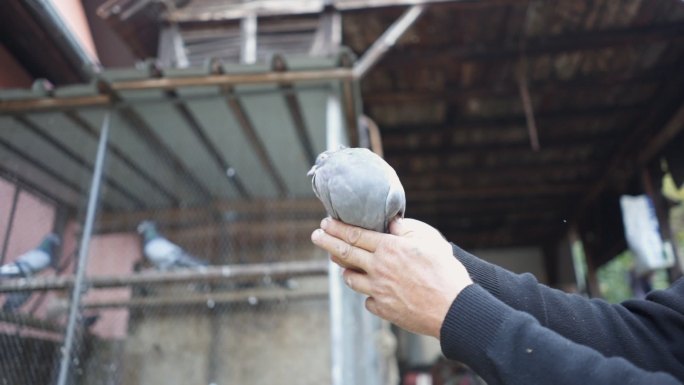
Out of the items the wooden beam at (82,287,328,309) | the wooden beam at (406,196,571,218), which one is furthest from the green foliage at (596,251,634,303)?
the wooden beam at (82,287,328,309)

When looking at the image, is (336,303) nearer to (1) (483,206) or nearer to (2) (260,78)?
(2) (260,78)

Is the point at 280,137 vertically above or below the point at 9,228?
above

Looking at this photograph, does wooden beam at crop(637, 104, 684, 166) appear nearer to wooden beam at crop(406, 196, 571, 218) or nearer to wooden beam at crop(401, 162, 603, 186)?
wooden beam at crop(401, 162, 603, 186)

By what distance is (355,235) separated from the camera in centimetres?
105

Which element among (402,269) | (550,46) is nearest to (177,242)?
(550,46)

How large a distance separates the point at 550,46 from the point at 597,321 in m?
2.87

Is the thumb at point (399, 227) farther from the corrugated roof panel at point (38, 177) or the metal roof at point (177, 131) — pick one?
the corrugated roof panel at point (38, 177)

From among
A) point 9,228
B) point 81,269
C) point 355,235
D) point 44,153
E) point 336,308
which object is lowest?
point 355,235

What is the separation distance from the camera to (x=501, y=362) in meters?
0.82

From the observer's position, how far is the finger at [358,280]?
1.06 meters

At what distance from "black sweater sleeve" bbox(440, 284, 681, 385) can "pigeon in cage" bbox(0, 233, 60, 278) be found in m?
2.39

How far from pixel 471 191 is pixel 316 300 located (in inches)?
95.7

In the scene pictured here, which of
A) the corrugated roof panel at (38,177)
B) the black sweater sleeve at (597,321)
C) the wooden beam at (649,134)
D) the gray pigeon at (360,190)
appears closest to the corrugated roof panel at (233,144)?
the corrugated roof panel at (38,177)

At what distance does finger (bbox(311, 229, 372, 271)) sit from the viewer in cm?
104
